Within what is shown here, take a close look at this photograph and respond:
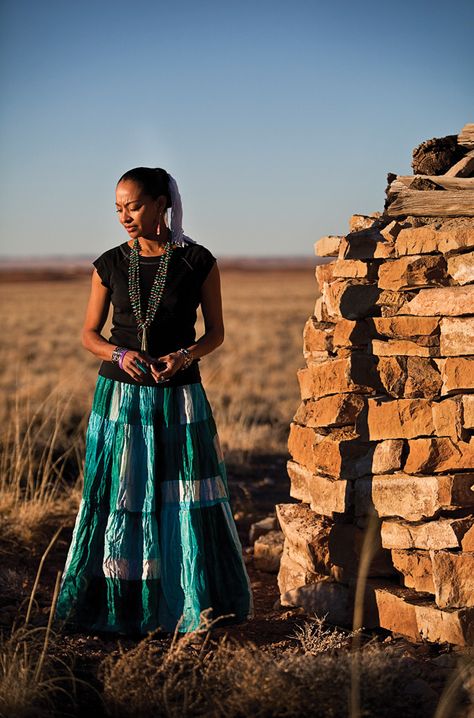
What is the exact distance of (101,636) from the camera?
177 inches

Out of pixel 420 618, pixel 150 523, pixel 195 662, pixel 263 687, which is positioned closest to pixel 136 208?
pixel 150 523

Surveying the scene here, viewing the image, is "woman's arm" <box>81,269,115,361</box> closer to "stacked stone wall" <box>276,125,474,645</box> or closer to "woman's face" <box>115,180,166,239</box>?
"woman's face" <box>115,180,166,239</box>

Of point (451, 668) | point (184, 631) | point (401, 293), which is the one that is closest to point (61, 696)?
point (184, 631)

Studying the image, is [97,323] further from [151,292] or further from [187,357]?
[187,357]

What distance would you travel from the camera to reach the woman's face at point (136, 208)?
14.1 ft

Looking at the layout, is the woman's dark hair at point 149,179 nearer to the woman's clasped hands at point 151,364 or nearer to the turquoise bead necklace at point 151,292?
the turquoise bead necklace at point 151,292

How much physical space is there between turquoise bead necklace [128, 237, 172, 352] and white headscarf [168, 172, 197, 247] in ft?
0.21

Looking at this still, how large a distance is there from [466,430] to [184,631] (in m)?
1.67

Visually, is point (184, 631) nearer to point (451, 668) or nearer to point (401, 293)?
point (451, 668)

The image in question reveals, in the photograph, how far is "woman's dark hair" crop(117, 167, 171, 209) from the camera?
14.1ft

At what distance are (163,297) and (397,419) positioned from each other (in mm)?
1341

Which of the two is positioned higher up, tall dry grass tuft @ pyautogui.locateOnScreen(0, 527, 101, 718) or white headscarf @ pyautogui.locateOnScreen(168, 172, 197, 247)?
white headscarf @ pyautogui.locateOnScreen(168, 172, 197, 247)

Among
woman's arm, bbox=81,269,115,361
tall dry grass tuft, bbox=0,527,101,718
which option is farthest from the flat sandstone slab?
woman's arm, bbox=81,269,115,361

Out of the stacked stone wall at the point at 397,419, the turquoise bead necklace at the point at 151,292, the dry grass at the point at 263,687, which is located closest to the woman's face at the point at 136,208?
the turquoise bead necklace at the point at 151,292
